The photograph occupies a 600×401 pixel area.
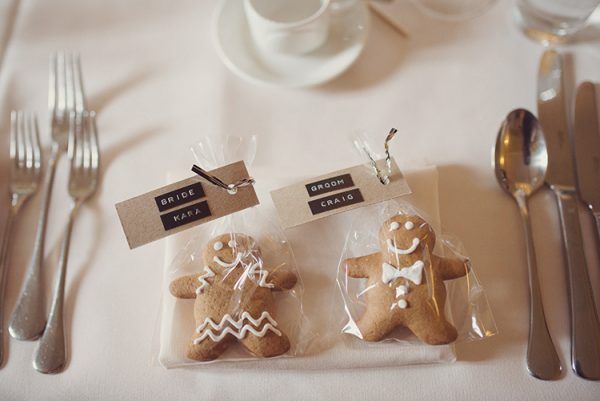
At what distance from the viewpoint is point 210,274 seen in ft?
Result: 2.42

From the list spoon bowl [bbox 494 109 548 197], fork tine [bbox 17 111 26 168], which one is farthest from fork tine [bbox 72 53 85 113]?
spoon bowl [bbox 494 109 548 197]

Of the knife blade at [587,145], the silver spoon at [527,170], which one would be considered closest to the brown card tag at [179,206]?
the silver spoon at [527,170]

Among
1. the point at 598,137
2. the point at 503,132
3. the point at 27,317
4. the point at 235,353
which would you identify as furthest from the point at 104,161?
the point at 598,137

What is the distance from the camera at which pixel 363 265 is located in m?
0.75

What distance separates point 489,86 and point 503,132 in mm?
126

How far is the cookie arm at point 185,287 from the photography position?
2.43 feet

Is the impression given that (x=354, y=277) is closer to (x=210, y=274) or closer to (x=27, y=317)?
(x=210, y=274)

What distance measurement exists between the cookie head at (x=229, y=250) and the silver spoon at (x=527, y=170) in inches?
17.6

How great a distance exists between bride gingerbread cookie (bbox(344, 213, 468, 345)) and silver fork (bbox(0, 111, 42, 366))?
587 mm

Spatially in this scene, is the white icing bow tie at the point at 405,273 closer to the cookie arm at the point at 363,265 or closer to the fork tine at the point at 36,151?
the cookie arm at the point at 363,265

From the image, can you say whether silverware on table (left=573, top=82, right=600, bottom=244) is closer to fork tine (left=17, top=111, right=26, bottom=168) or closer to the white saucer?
the white saucer

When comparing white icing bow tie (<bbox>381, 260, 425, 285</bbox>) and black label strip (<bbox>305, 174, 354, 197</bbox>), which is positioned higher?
black label strip (<bbox>305, 174, 354, 197</bbox>)

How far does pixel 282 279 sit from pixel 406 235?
20 centimetres

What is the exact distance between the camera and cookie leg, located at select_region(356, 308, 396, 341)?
710mm
